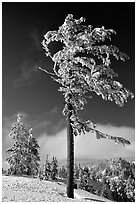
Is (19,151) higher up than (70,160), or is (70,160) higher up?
(70,160)

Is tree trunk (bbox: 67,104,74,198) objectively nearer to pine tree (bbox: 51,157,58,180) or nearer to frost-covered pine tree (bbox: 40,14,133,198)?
frost-covered pine tree (bbox: 40,14,133,198)

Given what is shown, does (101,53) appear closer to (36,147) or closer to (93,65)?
(93,65)

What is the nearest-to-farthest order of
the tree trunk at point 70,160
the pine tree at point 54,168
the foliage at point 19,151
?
the tree trunk at point 70,160
the foliage at point 19,151
the pine tree at point 54,168

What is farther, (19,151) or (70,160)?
(19,151)

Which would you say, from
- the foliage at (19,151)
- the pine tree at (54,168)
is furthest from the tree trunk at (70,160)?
the pine tree at (54,168)

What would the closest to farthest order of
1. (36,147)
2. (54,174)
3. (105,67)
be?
(105,67), (36,147), (54,174)

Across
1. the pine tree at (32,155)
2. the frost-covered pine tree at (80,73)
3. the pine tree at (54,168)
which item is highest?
the frost-covered pine tree at (80,73)

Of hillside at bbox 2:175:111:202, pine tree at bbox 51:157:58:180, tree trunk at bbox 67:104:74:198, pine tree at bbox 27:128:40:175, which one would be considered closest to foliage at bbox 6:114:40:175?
pine tree at bbox 27:128:40:175

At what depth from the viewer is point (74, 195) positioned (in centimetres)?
1781

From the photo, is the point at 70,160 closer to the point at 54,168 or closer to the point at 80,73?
the point at 80,73

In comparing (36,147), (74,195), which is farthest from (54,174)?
(74,195)

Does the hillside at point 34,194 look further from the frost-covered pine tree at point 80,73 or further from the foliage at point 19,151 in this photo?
the foliage at point 19,151

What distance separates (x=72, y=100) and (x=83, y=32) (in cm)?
482

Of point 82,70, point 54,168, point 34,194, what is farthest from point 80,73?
point 54,168
